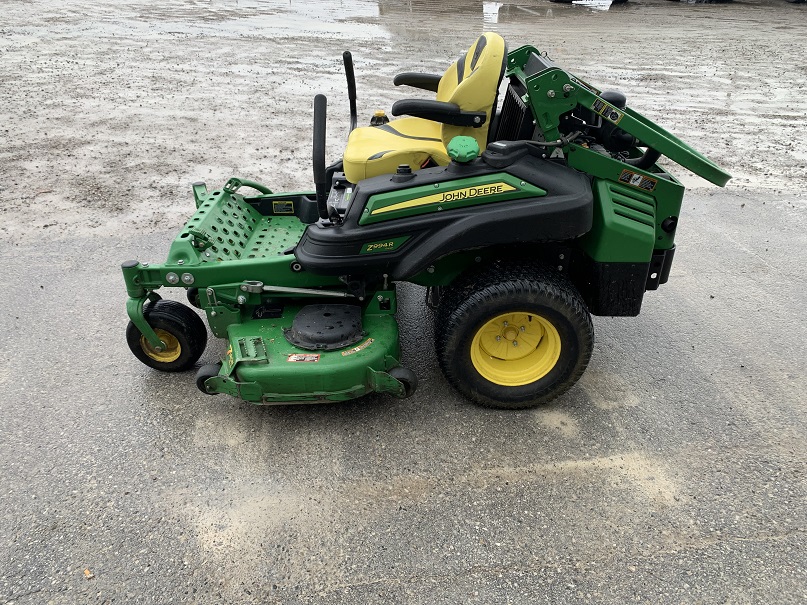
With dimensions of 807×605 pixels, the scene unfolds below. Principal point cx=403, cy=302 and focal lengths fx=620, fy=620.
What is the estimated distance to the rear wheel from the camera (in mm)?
2668

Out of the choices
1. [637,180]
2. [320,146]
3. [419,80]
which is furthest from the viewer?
[419,80]

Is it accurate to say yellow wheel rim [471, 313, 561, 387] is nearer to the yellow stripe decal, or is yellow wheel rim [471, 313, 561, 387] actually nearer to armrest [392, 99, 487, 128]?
the yellow stripe decal

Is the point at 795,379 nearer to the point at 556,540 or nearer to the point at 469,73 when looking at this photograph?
the point at 556,540

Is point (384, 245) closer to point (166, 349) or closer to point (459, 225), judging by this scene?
point (459, 225)

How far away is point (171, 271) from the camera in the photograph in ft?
9.42

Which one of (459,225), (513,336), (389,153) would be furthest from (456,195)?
(513,336)

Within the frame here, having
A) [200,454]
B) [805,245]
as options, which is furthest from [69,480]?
[805,245]

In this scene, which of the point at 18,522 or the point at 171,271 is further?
the point at 171,271

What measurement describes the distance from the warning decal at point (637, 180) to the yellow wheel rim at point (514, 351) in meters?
0.74

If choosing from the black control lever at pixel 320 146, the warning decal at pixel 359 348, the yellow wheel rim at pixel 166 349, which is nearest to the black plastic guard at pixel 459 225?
the black control lever at pixel 320 146

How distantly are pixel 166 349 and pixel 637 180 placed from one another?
2.40 metres

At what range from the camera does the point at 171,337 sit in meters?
3.09

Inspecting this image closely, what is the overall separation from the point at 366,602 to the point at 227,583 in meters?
0.49

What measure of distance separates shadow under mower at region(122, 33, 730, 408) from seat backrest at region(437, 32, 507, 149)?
0.01m
